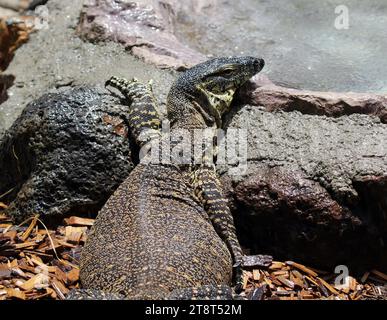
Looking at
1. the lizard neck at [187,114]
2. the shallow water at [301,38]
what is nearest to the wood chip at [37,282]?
the lizard neck at [187,114]

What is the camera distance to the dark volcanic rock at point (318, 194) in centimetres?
653

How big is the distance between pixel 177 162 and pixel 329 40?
10.1ft

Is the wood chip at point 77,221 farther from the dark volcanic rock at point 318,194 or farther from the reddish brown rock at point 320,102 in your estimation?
the reddish brown rock at point 320,102

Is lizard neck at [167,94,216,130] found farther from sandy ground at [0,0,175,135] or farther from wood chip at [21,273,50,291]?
wood chip at [21,273,50,291]

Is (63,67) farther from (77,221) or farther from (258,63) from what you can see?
(258,63)

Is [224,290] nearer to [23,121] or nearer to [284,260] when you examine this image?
[284,260]

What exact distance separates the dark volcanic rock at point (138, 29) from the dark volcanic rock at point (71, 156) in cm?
115

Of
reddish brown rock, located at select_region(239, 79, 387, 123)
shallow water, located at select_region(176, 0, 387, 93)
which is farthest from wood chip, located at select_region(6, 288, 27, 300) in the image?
shallow water, located at select_region(176, 0, 387, 93)

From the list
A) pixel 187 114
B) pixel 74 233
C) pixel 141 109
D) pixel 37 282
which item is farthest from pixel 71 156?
pixel 37 282

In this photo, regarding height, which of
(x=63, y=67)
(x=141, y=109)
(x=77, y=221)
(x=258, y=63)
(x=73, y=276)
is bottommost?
(x=73, y=276)

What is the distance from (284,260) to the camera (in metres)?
6.80

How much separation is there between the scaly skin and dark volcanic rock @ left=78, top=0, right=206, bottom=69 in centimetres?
65

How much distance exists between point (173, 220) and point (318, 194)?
1332mm

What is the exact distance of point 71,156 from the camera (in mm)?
7008
